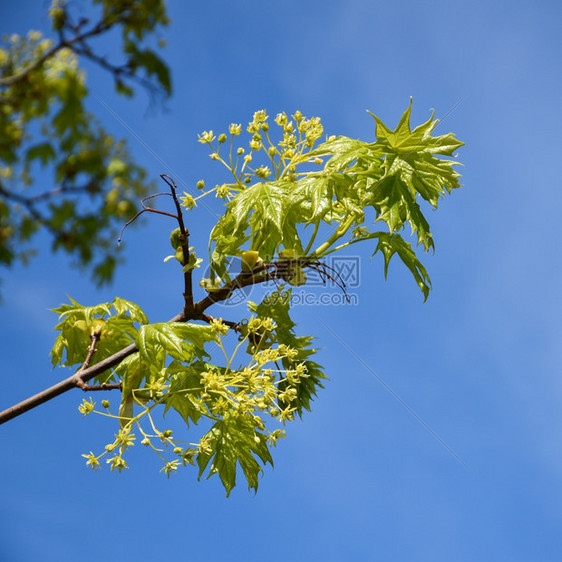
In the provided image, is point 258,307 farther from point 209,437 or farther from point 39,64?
point 39,64

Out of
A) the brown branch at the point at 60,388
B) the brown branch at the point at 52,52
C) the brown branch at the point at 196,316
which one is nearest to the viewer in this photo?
the brown branch at the point at 52,52

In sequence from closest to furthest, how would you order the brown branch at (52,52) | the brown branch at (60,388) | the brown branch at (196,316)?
1. the brown branch at (52,52)
2. the brown branch at (60,388)
3. the brown branch at (196,316)

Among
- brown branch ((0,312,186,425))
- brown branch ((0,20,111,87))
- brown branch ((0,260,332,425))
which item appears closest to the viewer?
brown branch ((0,20,111,87))

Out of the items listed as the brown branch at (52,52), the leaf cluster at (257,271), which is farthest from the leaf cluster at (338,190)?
the brown branch at (52,52)

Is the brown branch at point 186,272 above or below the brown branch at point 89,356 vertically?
above

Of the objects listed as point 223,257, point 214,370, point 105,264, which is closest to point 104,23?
point 105,264

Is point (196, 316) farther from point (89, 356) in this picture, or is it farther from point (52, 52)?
point (52, 52)

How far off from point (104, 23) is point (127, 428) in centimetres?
150

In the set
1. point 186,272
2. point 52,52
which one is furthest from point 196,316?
point 52,52

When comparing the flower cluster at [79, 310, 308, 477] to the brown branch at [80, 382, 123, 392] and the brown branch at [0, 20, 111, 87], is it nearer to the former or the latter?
the brown branch at [80, 382, 123, 392]

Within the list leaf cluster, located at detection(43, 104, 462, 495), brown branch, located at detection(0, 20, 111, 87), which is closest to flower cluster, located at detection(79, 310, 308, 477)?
leaf cluster, located at detection(43, 104, 462, 495)

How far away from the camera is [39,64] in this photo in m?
0.79

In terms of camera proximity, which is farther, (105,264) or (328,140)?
(328,140)

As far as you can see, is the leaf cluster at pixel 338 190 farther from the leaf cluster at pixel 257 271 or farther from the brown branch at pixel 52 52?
the brown branch at pixel 52 52
